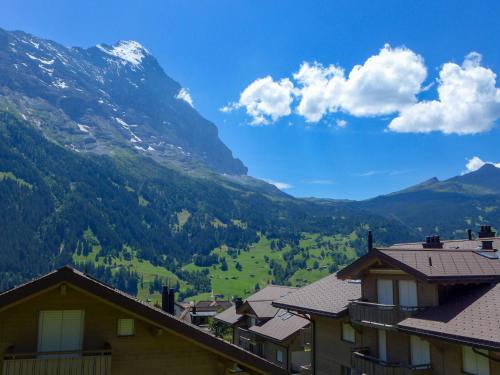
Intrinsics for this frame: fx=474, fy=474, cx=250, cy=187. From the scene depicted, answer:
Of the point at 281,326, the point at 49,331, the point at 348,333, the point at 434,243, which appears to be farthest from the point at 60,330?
the point at 281,326

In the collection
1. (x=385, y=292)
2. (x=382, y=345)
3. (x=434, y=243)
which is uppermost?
(x=434, y=243)

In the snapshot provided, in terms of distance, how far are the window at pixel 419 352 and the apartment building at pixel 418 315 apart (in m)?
0.04

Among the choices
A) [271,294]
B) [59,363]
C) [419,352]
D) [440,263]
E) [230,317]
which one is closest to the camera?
[59,363]

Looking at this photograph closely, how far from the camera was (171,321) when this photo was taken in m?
15.0

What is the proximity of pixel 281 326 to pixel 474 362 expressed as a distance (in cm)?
2451

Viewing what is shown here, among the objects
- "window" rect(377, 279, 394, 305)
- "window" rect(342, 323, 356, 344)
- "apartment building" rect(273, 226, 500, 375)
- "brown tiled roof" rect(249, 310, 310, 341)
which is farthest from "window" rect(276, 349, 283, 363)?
"window" rect(377, 279, 394, 305)

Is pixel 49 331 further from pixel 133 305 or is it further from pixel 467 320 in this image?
pixel 467 320

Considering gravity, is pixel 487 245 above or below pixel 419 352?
above

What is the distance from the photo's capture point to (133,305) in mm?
14586

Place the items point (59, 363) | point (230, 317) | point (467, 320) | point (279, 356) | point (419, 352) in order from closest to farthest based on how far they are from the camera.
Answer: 1. point (59, 363)
2. point (467, 320)
3. point (419, 352)
4. point (279, 356)
5. point (230, 317)

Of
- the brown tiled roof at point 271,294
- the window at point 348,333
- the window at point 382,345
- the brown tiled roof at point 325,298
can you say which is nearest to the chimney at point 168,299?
the brown tiled roof at point 325,298

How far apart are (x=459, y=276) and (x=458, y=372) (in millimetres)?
4381

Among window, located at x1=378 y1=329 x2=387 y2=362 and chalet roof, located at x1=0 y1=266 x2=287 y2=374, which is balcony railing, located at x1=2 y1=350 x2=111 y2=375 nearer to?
chalet roof, located at x1=0 y1=266 x2=287 y2=374

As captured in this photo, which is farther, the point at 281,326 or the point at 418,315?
the point at 281,326
